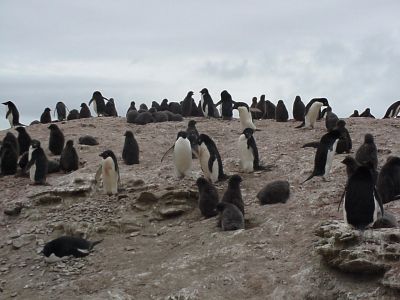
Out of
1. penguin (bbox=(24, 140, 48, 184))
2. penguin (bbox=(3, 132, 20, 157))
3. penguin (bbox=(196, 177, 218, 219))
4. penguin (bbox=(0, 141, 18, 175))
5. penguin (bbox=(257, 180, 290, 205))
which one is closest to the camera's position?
penguin (bbox=(196, 177, 218, 219))

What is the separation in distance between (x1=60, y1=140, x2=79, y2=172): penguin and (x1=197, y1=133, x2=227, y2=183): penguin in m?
3.42

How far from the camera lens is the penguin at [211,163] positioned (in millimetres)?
14508

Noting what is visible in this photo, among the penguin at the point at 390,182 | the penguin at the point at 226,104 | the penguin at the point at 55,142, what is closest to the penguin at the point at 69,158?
the penguin at the point at 55,142

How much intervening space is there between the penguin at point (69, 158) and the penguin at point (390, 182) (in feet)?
25.7

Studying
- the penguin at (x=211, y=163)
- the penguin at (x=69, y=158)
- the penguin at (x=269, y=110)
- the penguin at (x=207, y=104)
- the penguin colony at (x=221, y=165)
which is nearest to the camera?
the penguin colony at (x=221, y=165)

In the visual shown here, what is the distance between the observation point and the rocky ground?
8680mm

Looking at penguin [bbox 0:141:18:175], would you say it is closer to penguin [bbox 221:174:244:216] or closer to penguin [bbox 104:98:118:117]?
penguin [bbox 221:174:244:216]

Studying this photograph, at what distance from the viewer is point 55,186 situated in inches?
564

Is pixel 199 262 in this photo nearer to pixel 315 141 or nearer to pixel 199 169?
pixel 199 169

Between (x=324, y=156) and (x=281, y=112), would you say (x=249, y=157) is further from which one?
(x=281, y=112)

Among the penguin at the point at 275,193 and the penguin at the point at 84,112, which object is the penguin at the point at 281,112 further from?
the penguin at the point at 275,193

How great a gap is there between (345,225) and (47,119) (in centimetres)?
2059

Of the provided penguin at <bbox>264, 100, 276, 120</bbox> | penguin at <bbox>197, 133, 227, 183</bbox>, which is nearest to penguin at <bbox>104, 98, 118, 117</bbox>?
penguin at <bbox>264, 100, 276, 120</bbox>

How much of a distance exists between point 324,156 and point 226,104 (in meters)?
10.4
